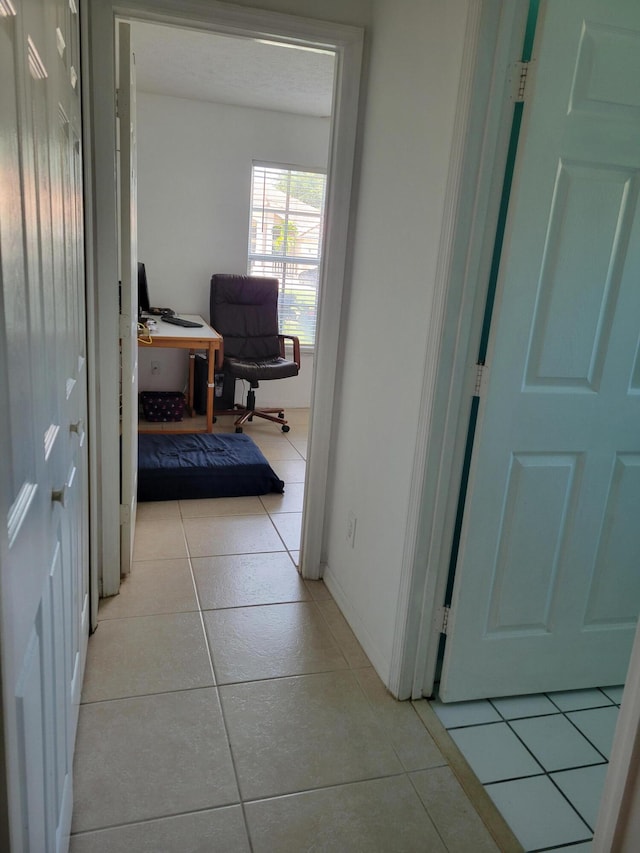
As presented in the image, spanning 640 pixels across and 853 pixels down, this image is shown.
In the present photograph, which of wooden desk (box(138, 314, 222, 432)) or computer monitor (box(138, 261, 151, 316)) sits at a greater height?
computer monitor (box(138, 261, 151, 316))

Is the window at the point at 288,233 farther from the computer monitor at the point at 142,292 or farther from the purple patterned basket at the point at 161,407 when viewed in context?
the purple patterned basket at the point at 161,407

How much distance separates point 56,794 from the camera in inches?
44.3

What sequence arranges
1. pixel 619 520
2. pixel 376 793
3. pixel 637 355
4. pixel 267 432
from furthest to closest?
1. pixel 267 432
2. pixel 619 520
3. pixel 637 355
4. pixel 376 793

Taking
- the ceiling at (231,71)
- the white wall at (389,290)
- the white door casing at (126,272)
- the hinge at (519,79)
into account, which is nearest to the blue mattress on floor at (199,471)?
the white door casing at (126,272)

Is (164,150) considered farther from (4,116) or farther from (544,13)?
(4,116)

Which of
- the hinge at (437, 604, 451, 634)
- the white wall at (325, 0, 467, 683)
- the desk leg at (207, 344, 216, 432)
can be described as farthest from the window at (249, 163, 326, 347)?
the hinge at (437, 604, 451, 634)

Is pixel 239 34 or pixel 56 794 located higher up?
pixel 239 34

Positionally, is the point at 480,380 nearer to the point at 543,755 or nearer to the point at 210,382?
the point at 543,755

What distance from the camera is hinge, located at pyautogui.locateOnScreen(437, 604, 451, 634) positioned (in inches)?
73.4

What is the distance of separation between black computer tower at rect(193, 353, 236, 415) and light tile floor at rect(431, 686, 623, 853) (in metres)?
3.27

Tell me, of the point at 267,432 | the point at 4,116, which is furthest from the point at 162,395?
the point at 4,116

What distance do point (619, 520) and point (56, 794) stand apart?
1.67 metres

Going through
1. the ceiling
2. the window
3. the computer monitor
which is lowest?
the computer monitor

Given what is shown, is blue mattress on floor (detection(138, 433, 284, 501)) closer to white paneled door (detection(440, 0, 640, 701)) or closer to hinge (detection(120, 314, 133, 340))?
hinge (detection(120, 314, 133, 340))
